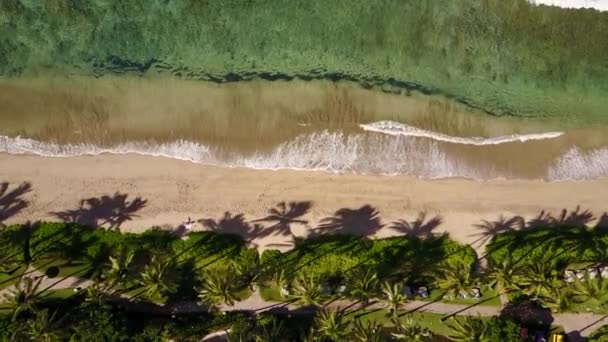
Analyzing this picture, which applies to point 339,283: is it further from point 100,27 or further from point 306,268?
point 100,27

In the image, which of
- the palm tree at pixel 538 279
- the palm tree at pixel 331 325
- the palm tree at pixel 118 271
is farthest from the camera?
the palm tree at pixel 118 271

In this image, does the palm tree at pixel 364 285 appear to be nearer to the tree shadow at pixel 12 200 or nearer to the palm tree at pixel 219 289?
the palm tree at pixel 219 289

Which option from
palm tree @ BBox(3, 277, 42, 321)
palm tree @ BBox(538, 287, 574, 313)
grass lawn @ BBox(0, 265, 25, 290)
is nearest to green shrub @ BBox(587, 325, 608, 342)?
palm tree @ BBox(538, 287, 574, 313)

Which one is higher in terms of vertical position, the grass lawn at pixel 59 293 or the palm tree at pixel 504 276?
the palm tree at pixel 504 276

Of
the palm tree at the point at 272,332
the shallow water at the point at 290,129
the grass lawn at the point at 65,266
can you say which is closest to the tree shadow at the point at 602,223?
the shallow water at the point at 290,129

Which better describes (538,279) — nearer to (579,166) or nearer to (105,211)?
(579,166)

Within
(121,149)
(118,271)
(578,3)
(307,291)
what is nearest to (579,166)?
(578,3)

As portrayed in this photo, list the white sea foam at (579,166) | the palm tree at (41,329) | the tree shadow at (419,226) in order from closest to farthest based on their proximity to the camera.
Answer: the palm tree at (41,329) < the tree shadow at (419,226) < the white sea foam at (579,166)

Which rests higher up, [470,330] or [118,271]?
[118,271]
